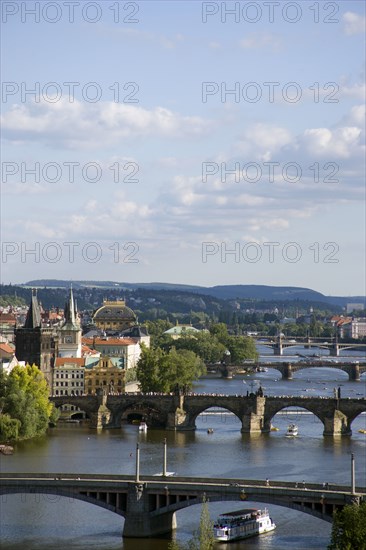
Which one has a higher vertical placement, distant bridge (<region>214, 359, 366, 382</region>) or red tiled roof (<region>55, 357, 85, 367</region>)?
red tiled roof (<region>55, 357, 85, 367</region>)

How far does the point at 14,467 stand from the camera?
7144 centimetres

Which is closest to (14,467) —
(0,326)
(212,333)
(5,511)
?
(5,511)

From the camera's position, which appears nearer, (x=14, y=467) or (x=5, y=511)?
(x=5, y=511)

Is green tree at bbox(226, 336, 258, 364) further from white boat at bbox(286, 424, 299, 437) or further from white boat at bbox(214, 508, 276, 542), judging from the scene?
white boat at bbox(214, 508, 276, 542)

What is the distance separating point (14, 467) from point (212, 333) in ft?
345

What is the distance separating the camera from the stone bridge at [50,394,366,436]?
90.4 m

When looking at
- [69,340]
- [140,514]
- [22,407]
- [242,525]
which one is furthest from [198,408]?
[140,514]

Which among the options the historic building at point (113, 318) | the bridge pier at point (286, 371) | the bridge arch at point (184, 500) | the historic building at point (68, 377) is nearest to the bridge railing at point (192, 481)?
the bridge arch at point (184, 500)

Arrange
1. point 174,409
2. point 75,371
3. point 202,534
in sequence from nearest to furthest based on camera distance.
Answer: point 202,534, point 174,409, point 75,371

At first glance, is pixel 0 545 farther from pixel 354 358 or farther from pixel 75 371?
pixel 354 358

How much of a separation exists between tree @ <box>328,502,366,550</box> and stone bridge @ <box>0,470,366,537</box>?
17.1ft

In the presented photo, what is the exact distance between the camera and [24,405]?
8531 centimetres

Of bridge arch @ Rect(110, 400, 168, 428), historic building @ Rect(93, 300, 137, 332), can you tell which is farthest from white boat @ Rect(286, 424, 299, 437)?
historic building @ Rect(93, 300, 137, 332)

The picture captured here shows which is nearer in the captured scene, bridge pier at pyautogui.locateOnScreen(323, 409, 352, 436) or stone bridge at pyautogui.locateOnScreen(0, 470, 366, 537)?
stone bridge at pyautogui.locateOnScreen(0, 470, 366, 537)
